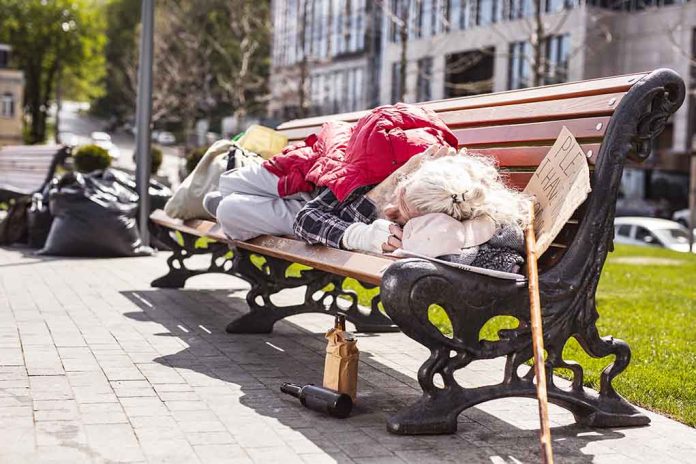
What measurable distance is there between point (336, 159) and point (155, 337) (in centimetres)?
168

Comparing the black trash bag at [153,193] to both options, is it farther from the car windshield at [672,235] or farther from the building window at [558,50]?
the building window at [558,50]

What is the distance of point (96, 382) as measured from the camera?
4.79 m

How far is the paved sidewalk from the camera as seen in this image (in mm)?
3762

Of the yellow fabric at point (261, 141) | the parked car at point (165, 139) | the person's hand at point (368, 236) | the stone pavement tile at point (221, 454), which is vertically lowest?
the stone pavement tile at point (221, 454)

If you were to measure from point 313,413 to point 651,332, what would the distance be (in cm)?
366

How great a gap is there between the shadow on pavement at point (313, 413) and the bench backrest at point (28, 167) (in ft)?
19.9

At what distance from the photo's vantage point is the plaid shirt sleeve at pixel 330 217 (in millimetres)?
4953

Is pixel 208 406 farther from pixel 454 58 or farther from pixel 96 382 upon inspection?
pixel 454 58

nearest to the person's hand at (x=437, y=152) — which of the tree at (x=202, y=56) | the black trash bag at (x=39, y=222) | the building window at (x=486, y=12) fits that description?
the black trash bag at (x=39, y=222)

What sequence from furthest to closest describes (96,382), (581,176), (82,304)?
(82,304) → (96,382) → (581,176)

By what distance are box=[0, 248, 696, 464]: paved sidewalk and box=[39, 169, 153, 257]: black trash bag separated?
355 cm

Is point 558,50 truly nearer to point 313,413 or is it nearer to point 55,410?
point 313,413

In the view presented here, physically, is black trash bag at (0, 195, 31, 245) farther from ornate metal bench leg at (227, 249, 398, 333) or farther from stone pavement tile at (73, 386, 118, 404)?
stone pavement tile at (73, 386, 118, 404)

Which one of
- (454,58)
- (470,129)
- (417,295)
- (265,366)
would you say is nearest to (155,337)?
(265,366)
